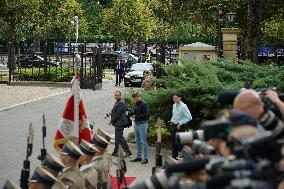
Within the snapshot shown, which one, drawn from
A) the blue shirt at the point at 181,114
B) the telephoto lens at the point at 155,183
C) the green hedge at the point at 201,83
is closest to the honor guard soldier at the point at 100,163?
the telephoto lens at the point at 155,183

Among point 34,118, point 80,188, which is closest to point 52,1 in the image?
point 34,118

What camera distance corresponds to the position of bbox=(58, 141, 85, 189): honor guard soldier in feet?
30.6

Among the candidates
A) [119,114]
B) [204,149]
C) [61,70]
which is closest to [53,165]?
[204,149]

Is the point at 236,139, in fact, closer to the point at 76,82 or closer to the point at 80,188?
the point at 80,188

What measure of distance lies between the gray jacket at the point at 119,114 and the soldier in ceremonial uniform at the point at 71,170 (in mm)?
8683

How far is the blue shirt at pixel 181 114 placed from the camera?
58.2 ft

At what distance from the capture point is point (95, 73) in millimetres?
37844

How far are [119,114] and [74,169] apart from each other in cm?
896

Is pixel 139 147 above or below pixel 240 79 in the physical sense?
below

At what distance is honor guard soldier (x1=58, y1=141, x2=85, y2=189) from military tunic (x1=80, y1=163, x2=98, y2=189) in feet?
1.21

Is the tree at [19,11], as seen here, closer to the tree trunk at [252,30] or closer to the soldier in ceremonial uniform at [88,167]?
the tree trunk at [252,30]

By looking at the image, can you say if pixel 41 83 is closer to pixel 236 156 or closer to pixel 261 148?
pixel 236 156

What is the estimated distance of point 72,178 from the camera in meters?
9.30

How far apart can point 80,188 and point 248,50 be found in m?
24.9
